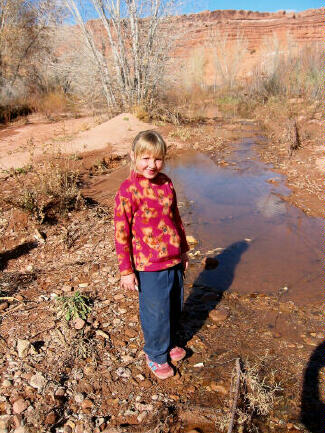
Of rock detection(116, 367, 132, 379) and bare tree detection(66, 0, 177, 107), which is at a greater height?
bare tree detection(66, 0, 177, 107)

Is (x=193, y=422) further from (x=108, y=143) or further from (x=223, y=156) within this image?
(x=108, y=143)

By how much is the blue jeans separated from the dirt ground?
189 mm

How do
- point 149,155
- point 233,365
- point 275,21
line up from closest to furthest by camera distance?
1. point 149,155
2. point 233,365
3. point 275,21

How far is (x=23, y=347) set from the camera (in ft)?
6.66

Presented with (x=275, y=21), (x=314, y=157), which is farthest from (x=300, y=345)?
(x=275, y=21)

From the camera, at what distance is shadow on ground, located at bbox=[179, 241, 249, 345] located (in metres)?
2.37

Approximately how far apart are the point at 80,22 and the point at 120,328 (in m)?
10.9

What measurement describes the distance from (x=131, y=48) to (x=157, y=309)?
428 inches

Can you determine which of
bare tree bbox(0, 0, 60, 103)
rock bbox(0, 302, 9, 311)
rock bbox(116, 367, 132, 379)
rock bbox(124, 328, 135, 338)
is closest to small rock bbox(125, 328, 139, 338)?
rock bbox(124, 328, 135, 338)

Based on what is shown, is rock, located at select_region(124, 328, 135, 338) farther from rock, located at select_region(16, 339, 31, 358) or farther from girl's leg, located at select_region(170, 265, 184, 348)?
rock, located at select_region(16, 339, 31, 358)

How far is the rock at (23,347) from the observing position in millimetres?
1994

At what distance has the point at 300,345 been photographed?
7.05 ft

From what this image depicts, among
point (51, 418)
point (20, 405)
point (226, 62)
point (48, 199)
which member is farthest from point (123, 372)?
point (226, 62)

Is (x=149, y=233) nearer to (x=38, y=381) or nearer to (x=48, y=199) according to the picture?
(x=38, y=381)
